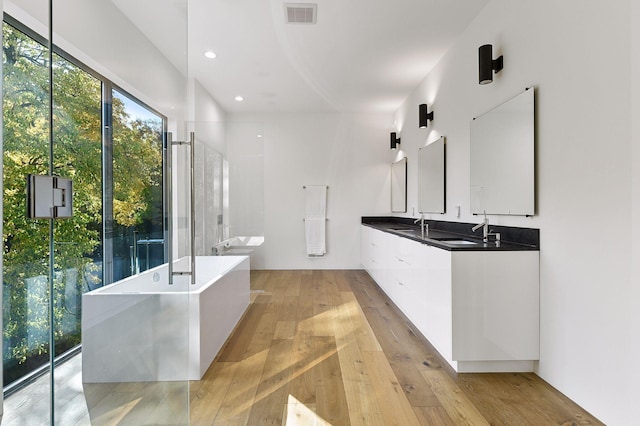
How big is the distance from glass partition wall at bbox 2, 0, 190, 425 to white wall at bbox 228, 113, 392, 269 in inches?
187

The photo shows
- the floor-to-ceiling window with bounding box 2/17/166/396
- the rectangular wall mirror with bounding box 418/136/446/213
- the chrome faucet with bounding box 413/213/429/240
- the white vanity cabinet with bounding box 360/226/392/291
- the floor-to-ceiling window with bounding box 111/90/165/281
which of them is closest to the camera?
the floor-to-ceiling window with bounding box 2/17/166/396

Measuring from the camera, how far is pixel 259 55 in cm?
380

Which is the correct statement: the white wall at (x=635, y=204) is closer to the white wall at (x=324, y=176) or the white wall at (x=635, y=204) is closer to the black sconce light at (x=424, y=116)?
the black sconce light at (x=424, y=116)

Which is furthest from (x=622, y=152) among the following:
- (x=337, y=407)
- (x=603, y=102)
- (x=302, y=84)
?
(x=302, y=84)

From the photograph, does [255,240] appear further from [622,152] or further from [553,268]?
[622,152]

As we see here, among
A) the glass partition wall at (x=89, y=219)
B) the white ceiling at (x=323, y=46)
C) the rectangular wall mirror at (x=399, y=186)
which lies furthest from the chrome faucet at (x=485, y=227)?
the rectangular wall mirror at (x=399, y=186)

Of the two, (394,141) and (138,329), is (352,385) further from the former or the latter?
(394,141)

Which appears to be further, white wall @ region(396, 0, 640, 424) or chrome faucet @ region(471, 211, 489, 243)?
chrome faucet @ region(471, 211, 489, 243)

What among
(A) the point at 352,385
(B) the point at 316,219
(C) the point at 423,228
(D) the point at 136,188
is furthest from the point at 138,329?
(B) the point at 316,219

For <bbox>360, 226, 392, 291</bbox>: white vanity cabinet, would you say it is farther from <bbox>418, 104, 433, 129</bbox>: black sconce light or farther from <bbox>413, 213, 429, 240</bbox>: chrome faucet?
<bbox>418, 104, 433, 129</bbox>: black sconce light

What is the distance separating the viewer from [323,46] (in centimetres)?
358

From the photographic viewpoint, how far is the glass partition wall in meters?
0.58

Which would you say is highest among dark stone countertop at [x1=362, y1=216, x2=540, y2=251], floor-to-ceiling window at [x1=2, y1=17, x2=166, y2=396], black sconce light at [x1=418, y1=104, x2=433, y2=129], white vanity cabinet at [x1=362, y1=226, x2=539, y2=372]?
black sconce light at [x1=418, y1=104, x2=433, y2=129]

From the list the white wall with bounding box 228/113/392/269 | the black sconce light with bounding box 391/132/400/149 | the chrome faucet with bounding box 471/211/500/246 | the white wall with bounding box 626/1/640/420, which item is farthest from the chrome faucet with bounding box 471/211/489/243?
the white wall with bounding box 228/113/392/269
